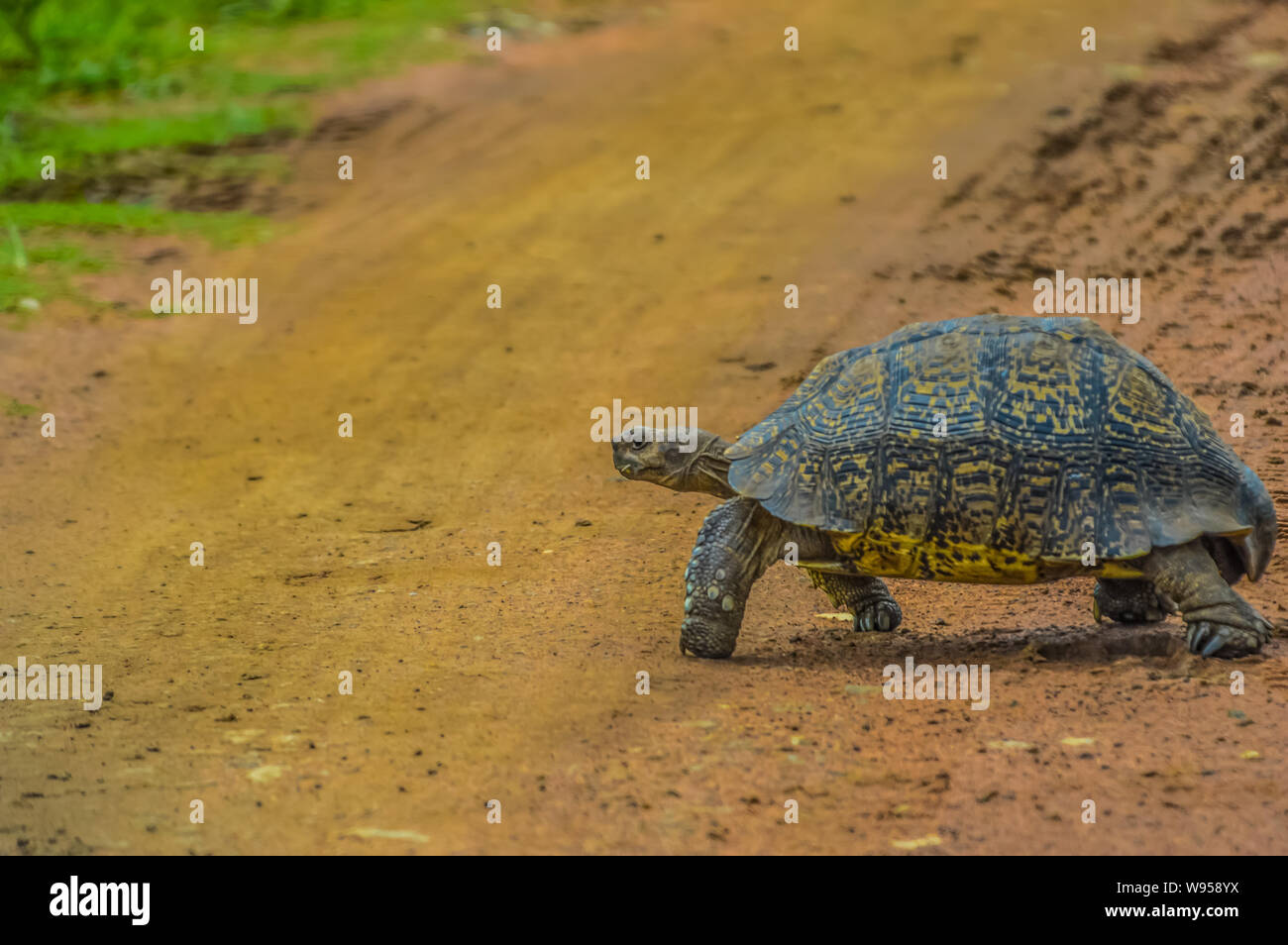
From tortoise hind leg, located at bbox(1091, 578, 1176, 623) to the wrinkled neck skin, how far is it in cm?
177

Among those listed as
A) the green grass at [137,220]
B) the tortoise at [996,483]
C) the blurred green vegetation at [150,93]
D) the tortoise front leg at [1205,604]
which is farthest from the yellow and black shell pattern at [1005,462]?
the green grass at [137,220]

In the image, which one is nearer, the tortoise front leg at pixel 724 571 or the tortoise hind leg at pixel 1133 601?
the tortoise front leg at pixel 724 571

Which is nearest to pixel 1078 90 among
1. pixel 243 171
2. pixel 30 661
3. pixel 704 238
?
pixel 704 238

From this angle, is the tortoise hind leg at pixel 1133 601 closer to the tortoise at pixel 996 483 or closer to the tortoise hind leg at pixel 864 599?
the tortoise at pixel 996 483

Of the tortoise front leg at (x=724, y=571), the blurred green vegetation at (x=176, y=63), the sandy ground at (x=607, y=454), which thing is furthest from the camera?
the blurred green vegetation at (x=176, y=63)

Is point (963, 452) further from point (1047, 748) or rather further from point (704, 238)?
point (704, 238)

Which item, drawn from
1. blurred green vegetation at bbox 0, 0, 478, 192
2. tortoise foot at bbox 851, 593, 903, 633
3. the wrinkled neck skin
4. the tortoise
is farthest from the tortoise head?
blurred green vegetation at bbox 0, 0, 478, 192

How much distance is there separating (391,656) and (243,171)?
10073 millimetres

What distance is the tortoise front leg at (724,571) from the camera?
5.95 metres

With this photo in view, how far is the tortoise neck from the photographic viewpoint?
20.7ft

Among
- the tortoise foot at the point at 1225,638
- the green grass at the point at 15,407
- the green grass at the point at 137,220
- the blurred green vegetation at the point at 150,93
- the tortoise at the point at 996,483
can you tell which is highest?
the blurred green vegetation at the point at 150,93

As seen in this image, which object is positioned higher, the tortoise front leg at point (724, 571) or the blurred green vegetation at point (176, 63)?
the blurred green vegetation at point (176, 63)

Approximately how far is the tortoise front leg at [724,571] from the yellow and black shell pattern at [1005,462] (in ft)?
0.61

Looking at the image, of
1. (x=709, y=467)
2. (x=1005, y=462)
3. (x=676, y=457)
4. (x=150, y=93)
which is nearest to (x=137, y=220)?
(x=150, y=93)
